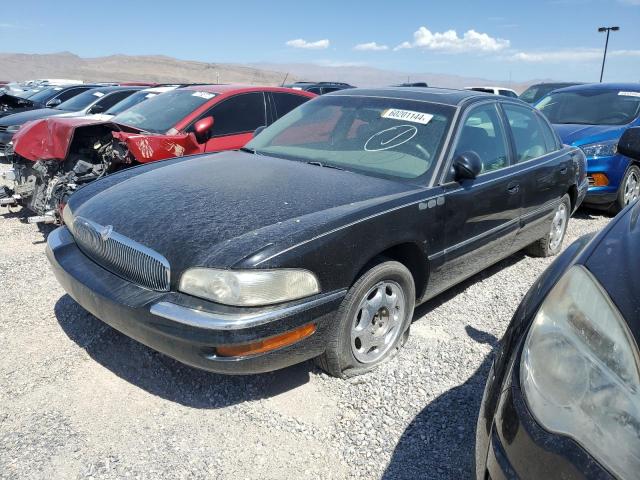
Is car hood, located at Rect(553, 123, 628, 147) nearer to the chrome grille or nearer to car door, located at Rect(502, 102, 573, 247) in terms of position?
car door, located at Rect(502, 102, 573, 247)

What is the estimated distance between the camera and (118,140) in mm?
5051

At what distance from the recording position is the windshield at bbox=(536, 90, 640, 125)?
23.0 feet

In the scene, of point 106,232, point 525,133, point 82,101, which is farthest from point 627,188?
point 82,101

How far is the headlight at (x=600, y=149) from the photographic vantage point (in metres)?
6.29

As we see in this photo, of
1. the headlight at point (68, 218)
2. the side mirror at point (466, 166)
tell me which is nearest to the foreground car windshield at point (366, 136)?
the side mirror at point (466, 166)

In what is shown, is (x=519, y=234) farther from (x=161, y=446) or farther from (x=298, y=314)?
(x=161, y=446)

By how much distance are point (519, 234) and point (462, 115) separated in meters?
1.20

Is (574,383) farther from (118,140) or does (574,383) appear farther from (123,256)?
(118,140)

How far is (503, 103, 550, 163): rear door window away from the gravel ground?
4.89 feet

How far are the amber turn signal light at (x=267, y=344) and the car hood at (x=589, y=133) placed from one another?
5.35m

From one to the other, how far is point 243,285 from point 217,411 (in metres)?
0.77

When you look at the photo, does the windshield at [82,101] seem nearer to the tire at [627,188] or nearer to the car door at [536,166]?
the car door at [536,166]

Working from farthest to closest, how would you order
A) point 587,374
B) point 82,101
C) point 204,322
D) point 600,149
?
point 82,101
point 600,149
point 204,322
point 587,374

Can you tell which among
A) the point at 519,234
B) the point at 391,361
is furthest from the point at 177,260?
the point at 519,234
